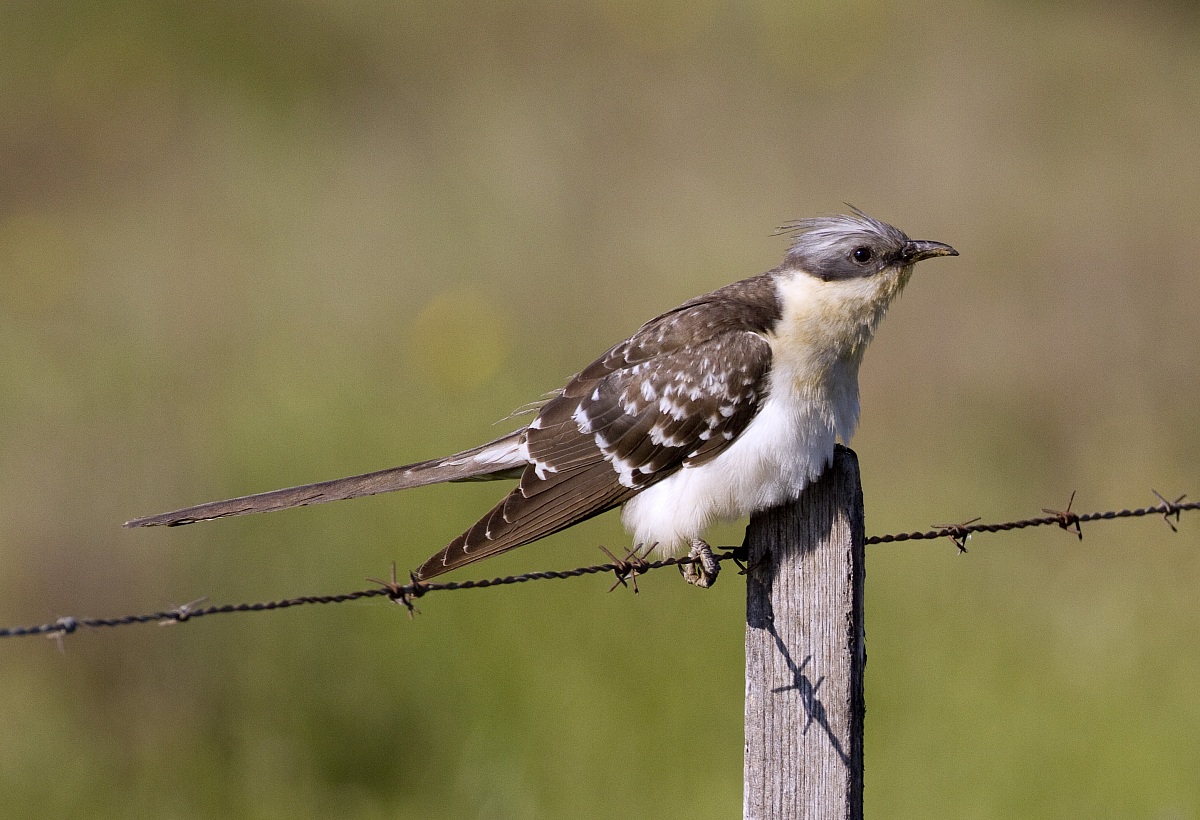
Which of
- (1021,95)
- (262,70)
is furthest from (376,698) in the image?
(262,70)

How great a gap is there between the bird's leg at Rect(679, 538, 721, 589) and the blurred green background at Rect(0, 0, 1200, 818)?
1274mm

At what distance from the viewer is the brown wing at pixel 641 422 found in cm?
346

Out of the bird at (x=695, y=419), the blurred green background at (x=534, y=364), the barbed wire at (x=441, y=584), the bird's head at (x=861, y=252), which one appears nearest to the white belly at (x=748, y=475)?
the bird at (x=695, y=419)

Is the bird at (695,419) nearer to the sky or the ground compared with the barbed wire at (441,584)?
nearer to the sky

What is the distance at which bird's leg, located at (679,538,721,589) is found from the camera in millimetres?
3240

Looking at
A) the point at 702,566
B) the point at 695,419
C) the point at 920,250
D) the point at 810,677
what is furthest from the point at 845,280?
the point at 810,677

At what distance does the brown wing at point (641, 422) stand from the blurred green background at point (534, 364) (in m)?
1.30

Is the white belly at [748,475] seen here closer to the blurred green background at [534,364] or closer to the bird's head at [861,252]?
the bird's head at [861,252]

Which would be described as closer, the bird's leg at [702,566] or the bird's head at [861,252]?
the bird's leg at [702,566]

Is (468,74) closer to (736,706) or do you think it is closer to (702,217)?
(702,217)

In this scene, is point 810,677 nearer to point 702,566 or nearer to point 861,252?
point 702,566

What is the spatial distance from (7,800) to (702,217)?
5.11m

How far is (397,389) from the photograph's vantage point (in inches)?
241

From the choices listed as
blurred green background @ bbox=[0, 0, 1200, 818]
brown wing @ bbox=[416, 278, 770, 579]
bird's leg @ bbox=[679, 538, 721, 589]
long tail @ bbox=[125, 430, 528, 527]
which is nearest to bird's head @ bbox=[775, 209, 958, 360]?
brown wing @ bbox=[416, 278, 770, 579]
